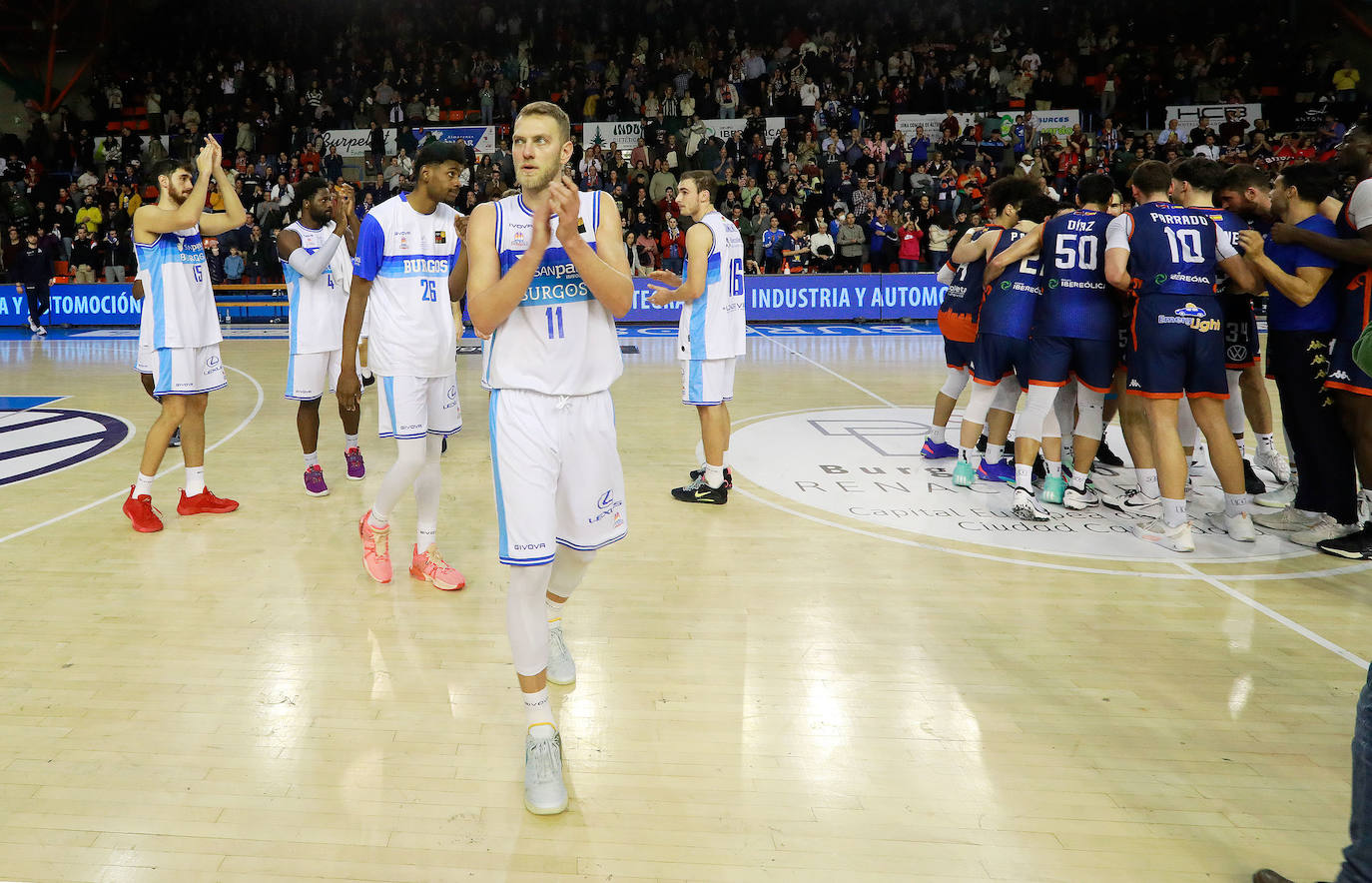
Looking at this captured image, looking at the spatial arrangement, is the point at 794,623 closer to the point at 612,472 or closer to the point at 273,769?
the point at 612,472

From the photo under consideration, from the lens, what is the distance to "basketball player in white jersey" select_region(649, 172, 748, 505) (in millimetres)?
6418

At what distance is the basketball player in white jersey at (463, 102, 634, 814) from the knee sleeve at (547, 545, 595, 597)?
27 centimetres

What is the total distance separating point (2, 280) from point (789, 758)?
71.4 ft

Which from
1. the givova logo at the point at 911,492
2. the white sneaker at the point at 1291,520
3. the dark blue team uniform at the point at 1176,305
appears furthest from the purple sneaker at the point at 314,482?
the white sneaker at the point at 1291,520

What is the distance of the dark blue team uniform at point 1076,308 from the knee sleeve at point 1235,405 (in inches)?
47.1

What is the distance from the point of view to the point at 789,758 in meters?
3.31

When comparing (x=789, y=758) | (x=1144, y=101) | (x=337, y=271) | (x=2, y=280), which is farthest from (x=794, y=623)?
(x=1144, y=101)

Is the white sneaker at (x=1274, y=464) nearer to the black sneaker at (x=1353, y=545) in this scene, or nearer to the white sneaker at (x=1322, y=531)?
the white sneaker at (x=1322, y=531)

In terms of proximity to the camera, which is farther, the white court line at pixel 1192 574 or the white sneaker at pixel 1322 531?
the white sneaker at pixel 1322 531

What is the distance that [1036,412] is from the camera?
637cm

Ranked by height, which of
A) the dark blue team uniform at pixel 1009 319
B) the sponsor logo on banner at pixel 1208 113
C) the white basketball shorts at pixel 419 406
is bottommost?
the white basketball shorts at pixel 419 406

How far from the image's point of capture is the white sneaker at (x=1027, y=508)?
20.3 ft

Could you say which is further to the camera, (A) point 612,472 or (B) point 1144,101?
(B) point 1144,101

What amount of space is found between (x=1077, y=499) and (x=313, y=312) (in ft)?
18.3
